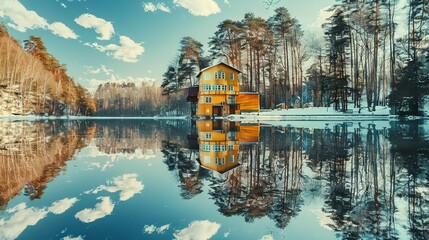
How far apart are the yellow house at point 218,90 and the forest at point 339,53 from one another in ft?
16.5

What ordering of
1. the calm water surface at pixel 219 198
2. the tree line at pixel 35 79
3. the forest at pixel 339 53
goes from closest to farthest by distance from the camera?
1. the calm water surface at pixel 219 198
2. the forest at pixel 339 53
3. the tree line at pixel 35 79

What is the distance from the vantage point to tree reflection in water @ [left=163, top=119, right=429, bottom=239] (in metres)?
3.83

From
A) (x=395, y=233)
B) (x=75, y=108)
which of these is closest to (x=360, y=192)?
(x=395, y=233)

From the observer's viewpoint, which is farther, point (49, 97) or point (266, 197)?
point (49, 97)

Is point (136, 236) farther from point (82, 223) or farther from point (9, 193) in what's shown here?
point (9, 193)

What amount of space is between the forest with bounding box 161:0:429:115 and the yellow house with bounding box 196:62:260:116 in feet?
16.5

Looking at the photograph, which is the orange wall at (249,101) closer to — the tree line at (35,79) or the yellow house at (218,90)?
the yellow house at (218,90)

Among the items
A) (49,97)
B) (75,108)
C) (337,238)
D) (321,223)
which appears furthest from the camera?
(75,108)

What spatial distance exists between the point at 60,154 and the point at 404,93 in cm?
3246

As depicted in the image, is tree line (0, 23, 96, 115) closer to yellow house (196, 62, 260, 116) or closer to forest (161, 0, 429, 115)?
forest (161, 0, 429, 115)

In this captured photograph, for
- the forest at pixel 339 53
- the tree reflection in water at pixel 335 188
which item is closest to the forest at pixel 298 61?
the forest at pixel 339 53

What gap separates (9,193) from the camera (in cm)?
517

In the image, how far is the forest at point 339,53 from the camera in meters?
30.9

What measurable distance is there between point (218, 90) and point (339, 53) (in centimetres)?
1926
